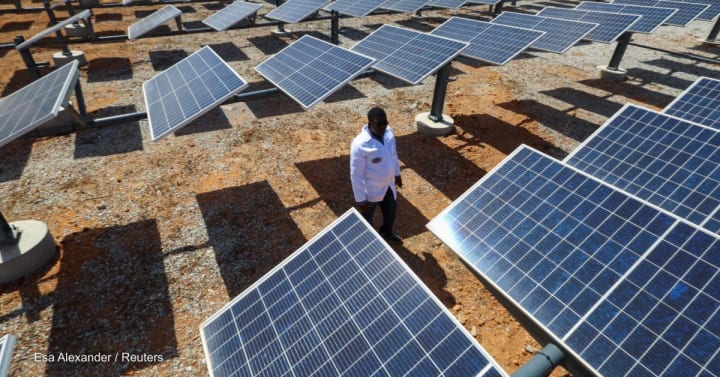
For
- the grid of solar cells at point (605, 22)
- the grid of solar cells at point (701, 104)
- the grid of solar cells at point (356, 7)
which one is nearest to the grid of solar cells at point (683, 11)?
the grid of solar cells at point (605, 22)

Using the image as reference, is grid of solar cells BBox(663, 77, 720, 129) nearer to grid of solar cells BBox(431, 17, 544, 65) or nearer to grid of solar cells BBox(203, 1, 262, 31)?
grid of solar cells BBox(431, 17, 544, 65)

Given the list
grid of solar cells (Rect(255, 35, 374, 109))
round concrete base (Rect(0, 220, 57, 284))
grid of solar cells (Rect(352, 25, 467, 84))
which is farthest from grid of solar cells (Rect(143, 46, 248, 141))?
grid of solar cells (Rect(352, 25, 467, 84))

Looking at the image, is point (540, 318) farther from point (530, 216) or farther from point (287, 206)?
point (287, 206)

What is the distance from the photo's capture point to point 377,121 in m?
6.46

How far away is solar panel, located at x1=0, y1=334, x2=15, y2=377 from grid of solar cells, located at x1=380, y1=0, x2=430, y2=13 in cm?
2379

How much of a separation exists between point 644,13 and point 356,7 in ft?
51.3

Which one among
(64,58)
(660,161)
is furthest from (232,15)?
(660,161)

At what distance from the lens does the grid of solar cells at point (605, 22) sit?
15469 millimetres

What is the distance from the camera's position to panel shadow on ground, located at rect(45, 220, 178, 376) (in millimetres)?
6195

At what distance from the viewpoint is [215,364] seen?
4.14 meters

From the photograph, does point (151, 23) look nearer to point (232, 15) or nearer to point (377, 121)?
point (232, 15)

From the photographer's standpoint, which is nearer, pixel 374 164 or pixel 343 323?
pixel 343 323

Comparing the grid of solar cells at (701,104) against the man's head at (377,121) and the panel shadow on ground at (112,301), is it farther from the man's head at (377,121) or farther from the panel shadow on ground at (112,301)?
the panel shadow on ground at (112,301)

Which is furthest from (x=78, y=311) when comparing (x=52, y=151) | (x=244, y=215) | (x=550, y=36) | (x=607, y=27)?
(x=607, y=27)
